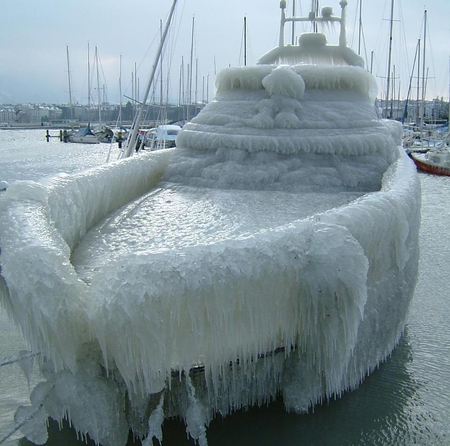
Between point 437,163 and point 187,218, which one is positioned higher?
point 187,218

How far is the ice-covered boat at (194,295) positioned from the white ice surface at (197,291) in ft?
0.03

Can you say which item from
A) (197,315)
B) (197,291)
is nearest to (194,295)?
(197,291)

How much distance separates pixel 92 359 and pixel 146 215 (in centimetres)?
269

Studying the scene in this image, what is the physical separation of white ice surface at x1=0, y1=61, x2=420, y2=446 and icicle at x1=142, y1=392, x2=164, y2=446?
26 millimetres

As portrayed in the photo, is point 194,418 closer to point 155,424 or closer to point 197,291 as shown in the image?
point 155,424

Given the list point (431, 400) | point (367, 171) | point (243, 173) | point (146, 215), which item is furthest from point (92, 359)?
point (367, 171)

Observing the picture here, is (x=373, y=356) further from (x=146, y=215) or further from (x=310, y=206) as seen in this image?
(x=146, y=215)

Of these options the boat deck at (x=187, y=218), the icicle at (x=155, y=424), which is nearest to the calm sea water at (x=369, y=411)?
the icicle at (x=155, y=424)

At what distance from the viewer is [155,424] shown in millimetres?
3527

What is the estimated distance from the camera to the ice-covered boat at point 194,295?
3.13 meters

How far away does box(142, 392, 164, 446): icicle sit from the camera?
3457mm

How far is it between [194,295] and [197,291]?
0.10 ft

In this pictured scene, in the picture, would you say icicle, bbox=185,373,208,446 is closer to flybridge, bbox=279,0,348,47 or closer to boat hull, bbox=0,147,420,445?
boat hull, bbox=0,147,420,445

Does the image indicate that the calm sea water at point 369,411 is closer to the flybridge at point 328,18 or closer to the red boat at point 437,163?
the flybridge at point 328,18
